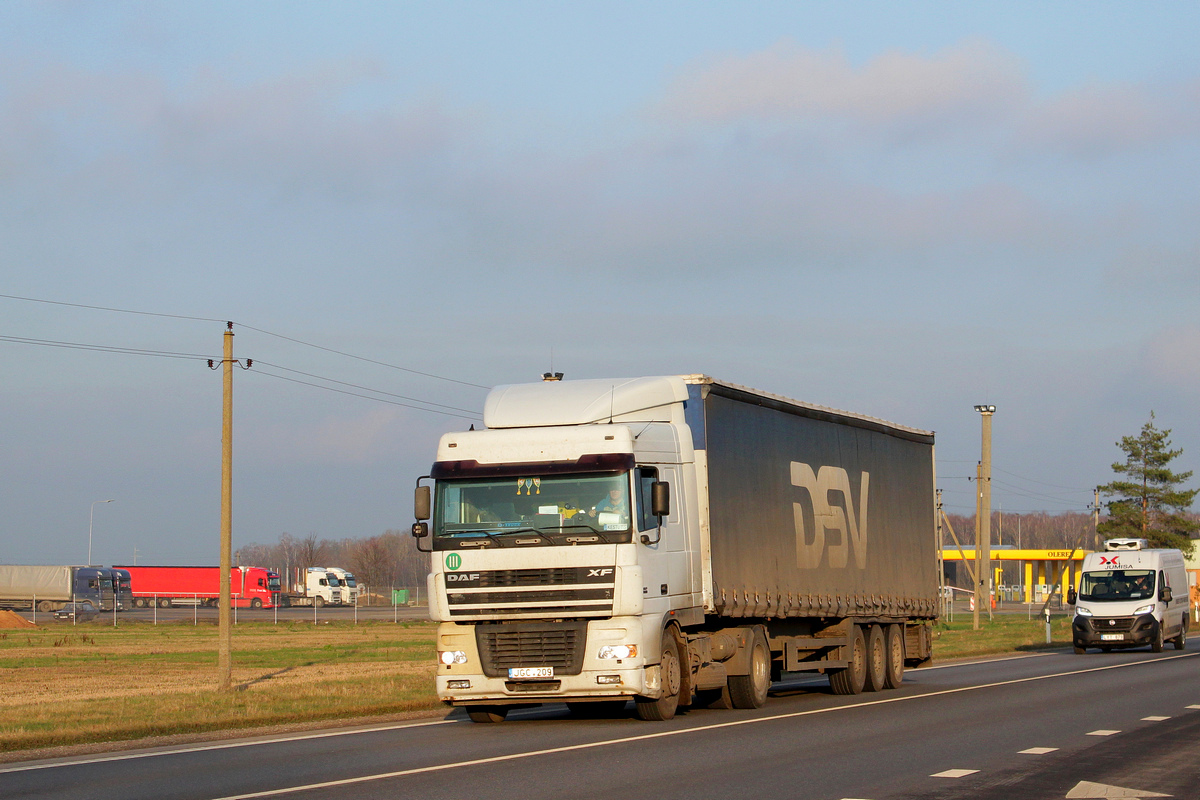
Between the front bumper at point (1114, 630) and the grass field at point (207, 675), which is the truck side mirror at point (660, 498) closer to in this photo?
the grass field at point (207, 675)

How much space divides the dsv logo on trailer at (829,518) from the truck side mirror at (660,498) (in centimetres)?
460

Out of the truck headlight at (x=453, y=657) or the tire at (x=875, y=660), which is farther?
the tire at (x=875, y=660)

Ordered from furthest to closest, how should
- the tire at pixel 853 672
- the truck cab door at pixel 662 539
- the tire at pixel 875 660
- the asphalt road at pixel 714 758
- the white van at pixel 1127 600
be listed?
1. the white van at pixel 1127 600
2. the tire at pixel 875 660
3. the tire at pixel 853 672
4. the truck cab door at pixel 662 539
5. the asphalt road at pixel 714 758

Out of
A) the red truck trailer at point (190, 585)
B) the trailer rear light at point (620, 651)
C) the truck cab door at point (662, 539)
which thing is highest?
the truck cab door at point (662, 539)

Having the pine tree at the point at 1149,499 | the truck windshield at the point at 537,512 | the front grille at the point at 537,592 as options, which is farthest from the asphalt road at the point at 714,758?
the pine tree at the point at 1149,499

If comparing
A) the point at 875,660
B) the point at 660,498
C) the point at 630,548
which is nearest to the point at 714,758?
the point at 630,548

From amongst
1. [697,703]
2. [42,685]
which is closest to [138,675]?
[42,685]

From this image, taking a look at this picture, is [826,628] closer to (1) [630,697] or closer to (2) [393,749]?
(1) [630,697]

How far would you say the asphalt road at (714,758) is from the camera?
10906 millimetres

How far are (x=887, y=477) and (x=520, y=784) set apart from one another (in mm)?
14124

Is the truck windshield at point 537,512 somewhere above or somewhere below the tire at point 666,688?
above

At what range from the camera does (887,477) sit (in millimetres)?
24031

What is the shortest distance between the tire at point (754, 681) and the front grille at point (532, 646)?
141 inches

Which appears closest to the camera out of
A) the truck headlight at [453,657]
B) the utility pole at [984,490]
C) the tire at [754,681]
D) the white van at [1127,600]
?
the truck headlight at [453,657]
